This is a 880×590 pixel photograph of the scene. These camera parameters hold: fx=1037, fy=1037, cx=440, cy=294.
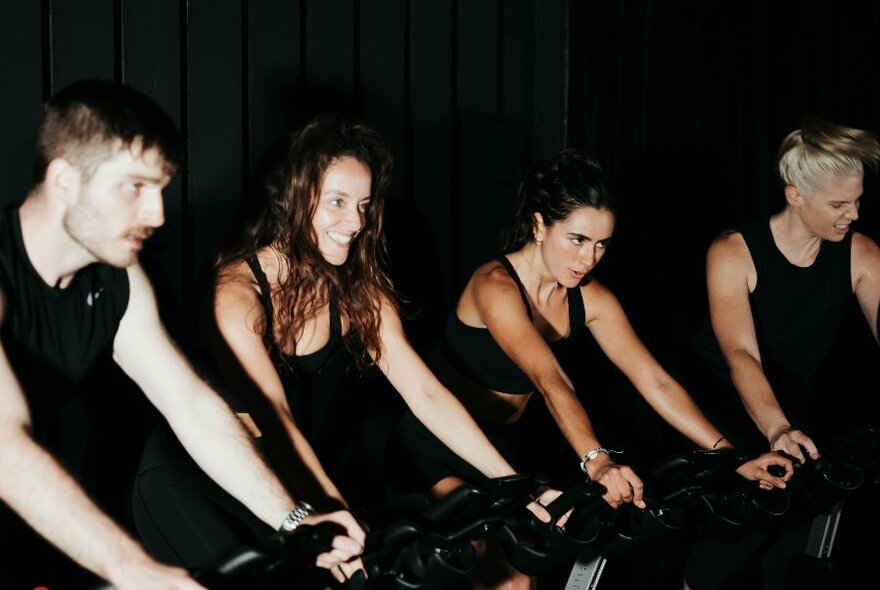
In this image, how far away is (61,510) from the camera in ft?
5.13

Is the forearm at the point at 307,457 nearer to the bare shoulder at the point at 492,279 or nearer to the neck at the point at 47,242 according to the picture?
the neck at the point at 47,242

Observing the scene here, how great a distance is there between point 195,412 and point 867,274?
6.54 feet

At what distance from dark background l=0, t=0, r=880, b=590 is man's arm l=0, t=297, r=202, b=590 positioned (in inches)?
62.3

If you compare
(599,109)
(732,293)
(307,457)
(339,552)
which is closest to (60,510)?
(339,552)

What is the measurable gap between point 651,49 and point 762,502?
2.09 metres

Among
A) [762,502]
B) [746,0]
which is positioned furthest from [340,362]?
[746,0]

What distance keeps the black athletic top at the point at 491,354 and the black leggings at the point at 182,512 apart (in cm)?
88

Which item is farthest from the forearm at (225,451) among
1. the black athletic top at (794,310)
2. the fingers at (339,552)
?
the black athletic top at (794,310)

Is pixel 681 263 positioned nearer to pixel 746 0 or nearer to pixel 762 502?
pixel 746 0

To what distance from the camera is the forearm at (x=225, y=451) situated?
195cm

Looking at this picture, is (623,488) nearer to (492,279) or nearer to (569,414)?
(569,414)

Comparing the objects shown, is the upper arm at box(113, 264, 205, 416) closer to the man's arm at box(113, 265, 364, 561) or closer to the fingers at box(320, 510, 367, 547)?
the man's arm at box(113, 265, 364, 561)

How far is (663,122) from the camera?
12.8ft

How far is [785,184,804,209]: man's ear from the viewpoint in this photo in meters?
2.86
